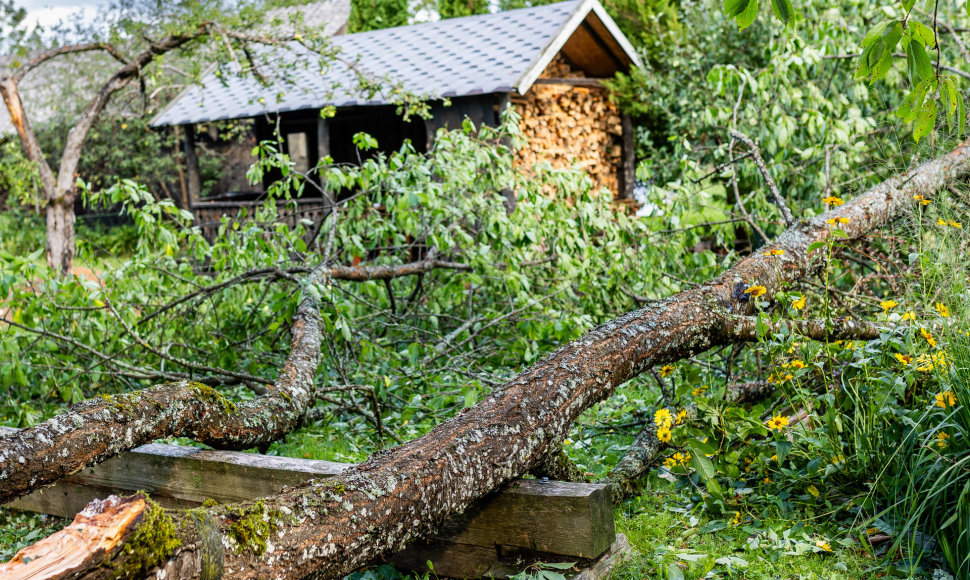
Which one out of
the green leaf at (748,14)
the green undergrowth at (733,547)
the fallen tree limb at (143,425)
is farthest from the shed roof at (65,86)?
the green leaf at (748,14)

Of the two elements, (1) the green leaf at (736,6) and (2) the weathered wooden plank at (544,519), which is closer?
(1) the green leaf at (736,6)

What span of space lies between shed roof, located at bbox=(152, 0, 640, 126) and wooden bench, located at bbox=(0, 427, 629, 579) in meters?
6.52

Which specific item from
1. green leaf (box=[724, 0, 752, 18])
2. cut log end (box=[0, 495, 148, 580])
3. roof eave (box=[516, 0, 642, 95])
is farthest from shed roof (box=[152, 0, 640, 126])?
cut log end (box=[0, 495, 148, 580])

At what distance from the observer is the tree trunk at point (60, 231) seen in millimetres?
10805

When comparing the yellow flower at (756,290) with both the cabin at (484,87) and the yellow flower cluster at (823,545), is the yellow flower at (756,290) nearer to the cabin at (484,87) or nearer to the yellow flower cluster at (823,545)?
the yellow flower cluster at (823,545)

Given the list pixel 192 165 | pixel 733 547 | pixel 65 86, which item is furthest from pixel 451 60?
pixel 65 86

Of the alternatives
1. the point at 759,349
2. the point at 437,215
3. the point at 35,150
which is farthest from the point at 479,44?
the point at 759,349

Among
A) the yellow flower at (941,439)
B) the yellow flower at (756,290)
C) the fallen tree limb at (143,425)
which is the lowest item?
the yellow flower at (941,439)

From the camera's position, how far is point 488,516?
2.38 m

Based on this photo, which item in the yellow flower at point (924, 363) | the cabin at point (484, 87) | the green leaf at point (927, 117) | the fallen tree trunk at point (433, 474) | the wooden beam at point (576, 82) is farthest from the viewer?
the wooden beam at point (576, 82)

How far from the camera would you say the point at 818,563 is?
8.09 ft

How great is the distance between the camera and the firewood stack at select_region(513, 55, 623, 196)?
35.6ft

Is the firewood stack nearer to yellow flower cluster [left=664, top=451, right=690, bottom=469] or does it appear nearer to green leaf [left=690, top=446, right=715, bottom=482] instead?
yellow flower cluster [left=664, top=451, right=690, bottom=469]

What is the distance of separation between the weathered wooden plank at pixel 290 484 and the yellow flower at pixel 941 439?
1033mm
